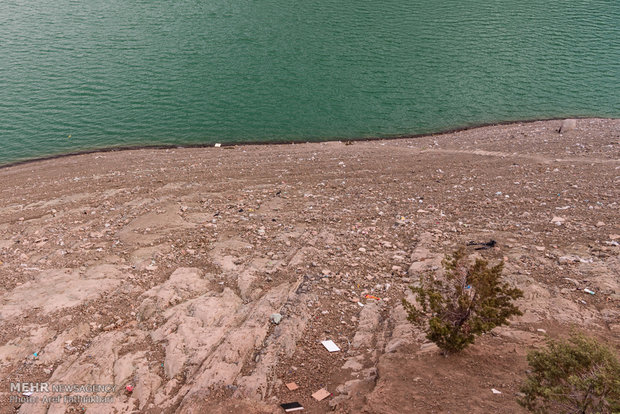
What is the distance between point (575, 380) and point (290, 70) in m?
23.0

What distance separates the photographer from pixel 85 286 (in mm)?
7453

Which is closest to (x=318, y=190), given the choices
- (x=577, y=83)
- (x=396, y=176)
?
(x=396, y=176)

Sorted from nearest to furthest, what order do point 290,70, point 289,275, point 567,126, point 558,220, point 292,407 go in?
point 292,407
point 289,275
point 558,220
point 567,126
point 290,70

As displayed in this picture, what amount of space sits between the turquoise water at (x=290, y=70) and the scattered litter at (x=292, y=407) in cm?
1469

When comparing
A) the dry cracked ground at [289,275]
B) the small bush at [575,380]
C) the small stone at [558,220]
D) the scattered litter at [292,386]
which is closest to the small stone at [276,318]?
the dry cracked ground at [289,275]

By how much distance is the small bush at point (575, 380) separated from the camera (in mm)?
3805

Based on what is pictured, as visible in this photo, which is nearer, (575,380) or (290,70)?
(575,380)

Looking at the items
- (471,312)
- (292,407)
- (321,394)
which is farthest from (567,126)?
(292,407)

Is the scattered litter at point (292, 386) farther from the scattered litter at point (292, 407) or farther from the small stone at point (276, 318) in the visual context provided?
the small stone at point (276, 318)

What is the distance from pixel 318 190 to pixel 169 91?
1481 centimetres

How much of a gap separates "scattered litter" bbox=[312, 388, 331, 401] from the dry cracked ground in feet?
0.20

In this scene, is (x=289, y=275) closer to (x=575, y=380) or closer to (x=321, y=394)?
(x=321, y=394)

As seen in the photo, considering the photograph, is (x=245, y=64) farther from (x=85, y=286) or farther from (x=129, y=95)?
(x=85, y=286)

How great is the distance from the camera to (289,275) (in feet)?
25.2
